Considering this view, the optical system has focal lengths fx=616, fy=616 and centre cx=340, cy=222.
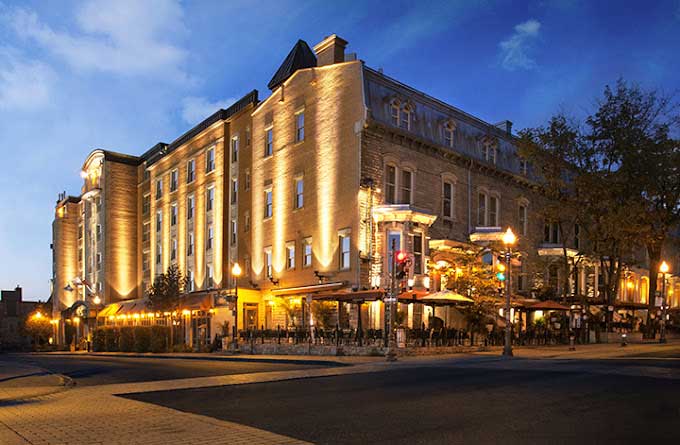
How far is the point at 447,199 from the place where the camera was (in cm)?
3678

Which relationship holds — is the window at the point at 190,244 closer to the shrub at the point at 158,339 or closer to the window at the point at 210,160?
the window at the point at 210,160

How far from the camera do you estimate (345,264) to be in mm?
32219

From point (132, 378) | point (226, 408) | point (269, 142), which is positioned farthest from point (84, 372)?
point (269, 142)

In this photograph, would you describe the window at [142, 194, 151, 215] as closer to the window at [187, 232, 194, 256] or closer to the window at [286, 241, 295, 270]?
the window at [187, 232, 194, 256]

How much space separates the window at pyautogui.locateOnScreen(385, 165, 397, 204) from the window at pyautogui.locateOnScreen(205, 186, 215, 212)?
17.0m

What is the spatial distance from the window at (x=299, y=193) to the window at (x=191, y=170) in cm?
1449

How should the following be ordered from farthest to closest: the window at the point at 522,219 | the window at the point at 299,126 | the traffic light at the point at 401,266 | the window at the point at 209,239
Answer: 1. the window at the point at 209,239
2. the window at the point at 522,219
3. the window at the point at 299,126
4. the traffic light at the point at 401,266

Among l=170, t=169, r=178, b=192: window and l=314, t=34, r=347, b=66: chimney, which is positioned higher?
l=314, t=34, r=347, b=66: chimney

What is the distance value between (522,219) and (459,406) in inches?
1353

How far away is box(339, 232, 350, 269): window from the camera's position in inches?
1266

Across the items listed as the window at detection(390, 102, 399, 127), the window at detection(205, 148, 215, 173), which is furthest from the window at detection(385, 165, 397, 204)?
the window at detection(205, 148, 215, 173)

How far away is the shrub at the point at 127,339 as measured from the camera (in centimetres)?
4062

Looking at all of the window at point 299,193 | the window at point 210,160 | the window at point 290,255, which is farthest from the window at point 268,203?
the window at point 210,160

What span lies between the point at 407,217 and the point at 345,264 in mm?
4051
